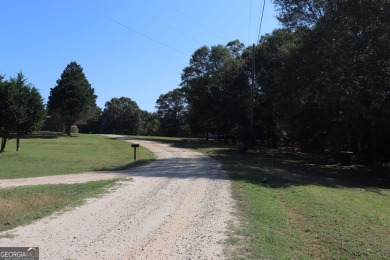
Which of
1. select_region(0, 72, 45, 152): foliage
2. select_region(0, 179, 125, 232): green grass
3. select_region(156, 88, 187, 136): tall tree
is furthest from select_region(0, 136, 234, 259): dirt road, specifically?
select_region(156, 88, 187, 136): tall tree

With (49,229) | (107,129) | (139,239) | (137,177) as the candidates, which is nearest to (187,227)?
(139,239)

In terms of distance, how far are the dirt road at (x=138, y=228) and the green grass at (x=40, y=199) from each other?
17.1 inches

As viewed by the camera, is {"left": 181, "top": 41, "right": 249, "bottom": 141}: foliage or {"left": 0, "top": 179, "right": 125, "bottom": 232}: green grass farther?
{"left": 181, "top": 41, "right": 249, "bottom": 141}: foliage

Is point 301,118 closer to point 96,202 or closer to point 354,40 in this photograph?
point 354,40

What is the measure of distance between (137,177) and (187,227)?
8.20 metres

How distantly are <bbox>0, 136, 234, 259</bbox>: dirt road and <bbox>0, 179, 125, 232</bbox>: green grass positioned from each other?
44 cm

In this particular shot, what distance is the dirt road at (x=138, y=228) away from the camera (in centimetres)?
627

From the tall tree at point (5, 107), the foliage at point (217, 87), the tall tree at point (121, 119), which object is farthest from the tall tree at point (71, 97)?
the tall tree at point (121, 119)

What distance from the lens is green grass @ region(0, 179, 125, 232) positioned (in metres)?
8.51

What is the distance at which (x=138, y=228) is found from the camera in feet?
25.4

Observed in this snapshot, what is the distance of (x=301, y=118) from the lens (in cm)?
2755

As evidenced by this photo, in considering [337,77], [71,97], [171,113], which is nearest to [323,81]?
[337,77]

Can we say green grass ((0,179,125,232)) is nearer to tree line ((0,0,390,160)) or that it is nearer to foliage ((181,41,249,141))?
tree line ((0,0,390,160))

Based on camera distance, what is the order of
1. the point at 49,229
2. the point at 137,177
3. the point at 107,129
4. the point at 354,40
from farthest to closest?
the point at 107,129 → the point at 354,40 → the point at 137,177 → the point at 49,229
